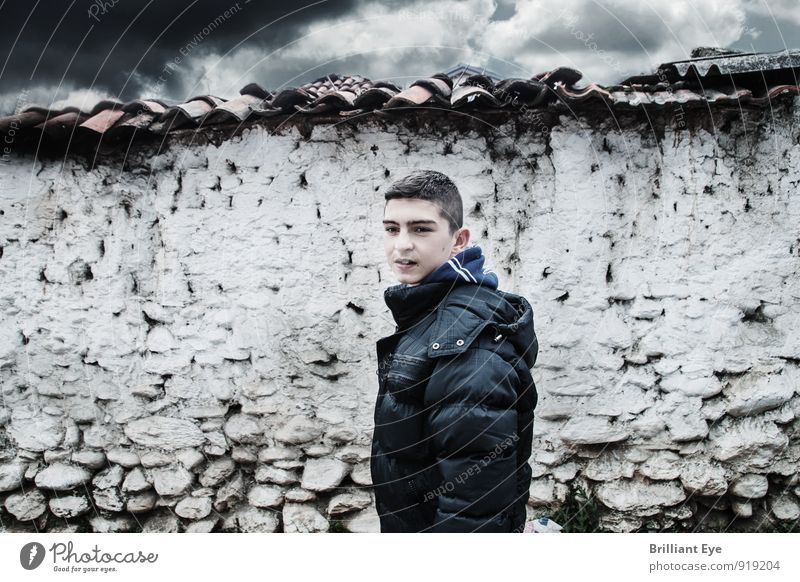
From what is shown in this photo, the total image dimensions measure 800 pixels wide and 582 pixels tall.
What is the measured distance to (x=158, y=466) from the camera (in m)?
2.59

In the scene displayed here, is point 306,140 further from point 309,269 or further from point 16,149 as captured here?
point 16,149

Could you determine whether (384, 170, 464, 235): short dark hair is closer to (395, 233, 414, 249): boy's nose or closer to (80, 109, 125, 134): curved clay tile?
(395, 233, 414, 249): boy's nose

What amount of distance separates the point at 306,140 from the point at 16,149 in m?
1.31

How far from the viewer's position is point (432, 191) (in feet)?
5.65

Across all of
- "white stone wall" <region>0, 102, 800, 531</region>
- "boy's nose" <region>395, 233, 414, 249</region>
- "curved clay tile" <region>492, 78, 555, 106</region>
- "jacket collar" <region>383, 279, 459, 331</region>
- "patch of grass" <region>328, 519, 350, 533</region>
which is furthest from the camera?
"patch of grass" <region>328, 519, 350, 533</region>

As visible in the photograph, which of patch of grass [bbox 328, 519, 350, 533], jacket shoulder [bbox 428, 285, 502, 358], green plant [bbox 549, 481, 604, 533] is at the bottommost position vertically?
patch of grass [bbox 328, 519, 350, 533]

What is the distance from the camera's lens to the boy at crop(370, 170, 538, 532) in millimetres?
1397

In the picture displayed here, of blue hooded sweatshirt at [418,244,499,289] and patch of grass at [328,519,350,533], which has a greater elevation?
blue hooded sweatshirt at [418,244,499,289]

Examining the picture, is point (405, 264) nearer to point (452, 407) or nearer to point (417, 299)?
point (417, 299)

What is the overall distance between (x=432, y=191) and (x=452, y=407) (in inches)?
25.4

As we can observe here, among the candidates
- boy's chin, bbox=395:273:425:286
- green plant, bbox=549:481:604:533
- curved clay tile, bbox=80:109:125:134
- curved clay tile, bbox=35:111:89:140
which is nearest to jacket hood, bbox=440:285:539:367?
boy's chin, bbox=395:273:425:286
